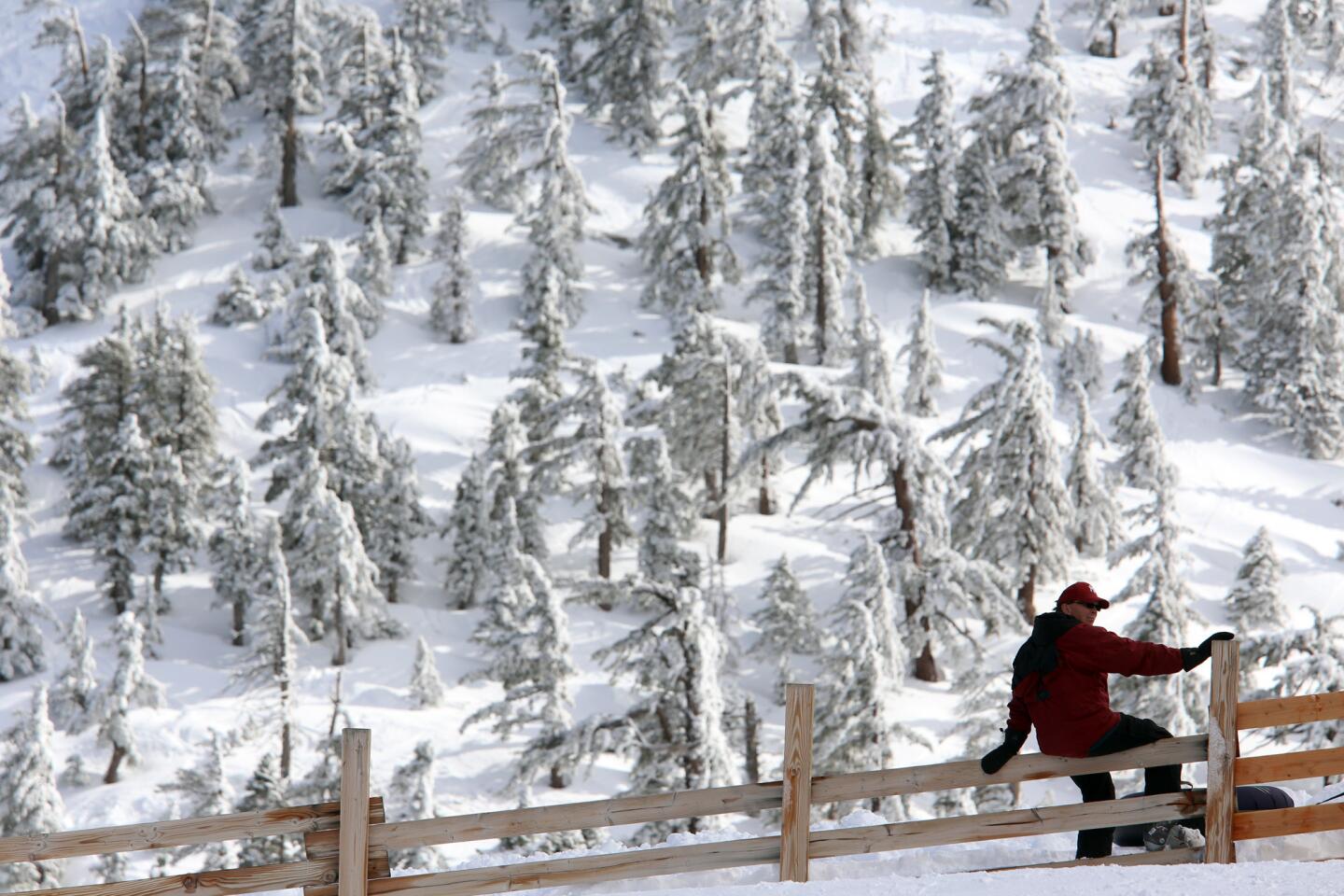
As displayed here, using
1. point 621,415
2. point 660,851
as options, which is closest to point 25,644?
point 621,415

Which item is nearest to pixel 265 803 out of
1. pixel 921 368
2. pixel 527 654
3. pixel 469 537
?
pixel 527 654

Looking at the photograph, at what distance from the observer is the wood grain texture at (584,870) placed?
6930 mm

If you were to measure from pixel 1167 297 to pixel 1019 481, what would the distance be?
46.5 ft

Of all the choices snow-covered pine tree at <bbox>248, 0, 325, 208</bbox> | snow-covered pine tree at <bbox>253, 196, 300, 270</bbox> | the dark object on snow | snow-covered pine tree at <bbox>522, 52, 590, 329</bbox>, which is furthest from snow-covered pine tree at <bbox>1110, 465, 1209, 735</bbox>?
snow-covered pine tree at <bbox>248, 0, 325, 208</bbox>

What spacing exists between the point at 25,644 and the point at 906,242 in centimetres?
3231

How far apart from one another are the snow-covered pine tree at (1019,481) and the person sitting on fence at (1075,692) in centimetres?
1955

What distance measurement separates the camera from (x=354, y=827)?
21.9 feet

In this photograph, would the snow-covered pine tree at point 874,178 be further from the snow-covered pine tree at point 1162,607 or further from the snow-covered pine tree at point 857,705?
the snow-covered pine tree at point 857,705

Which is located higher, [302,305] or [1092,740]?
→ [1092,740]

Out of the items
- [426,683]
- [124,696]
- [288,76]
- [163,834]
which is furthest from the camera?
[288,76]

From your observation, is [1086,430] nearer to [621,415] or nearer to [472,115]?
[621,415]

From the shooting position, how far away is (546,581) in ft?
92.7

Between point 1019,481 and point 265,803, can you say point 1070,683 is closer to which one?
point 265,803

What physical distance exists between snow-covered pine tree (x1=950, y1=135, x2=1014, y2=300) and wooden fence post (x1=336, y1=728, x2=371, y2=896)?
130 feet
